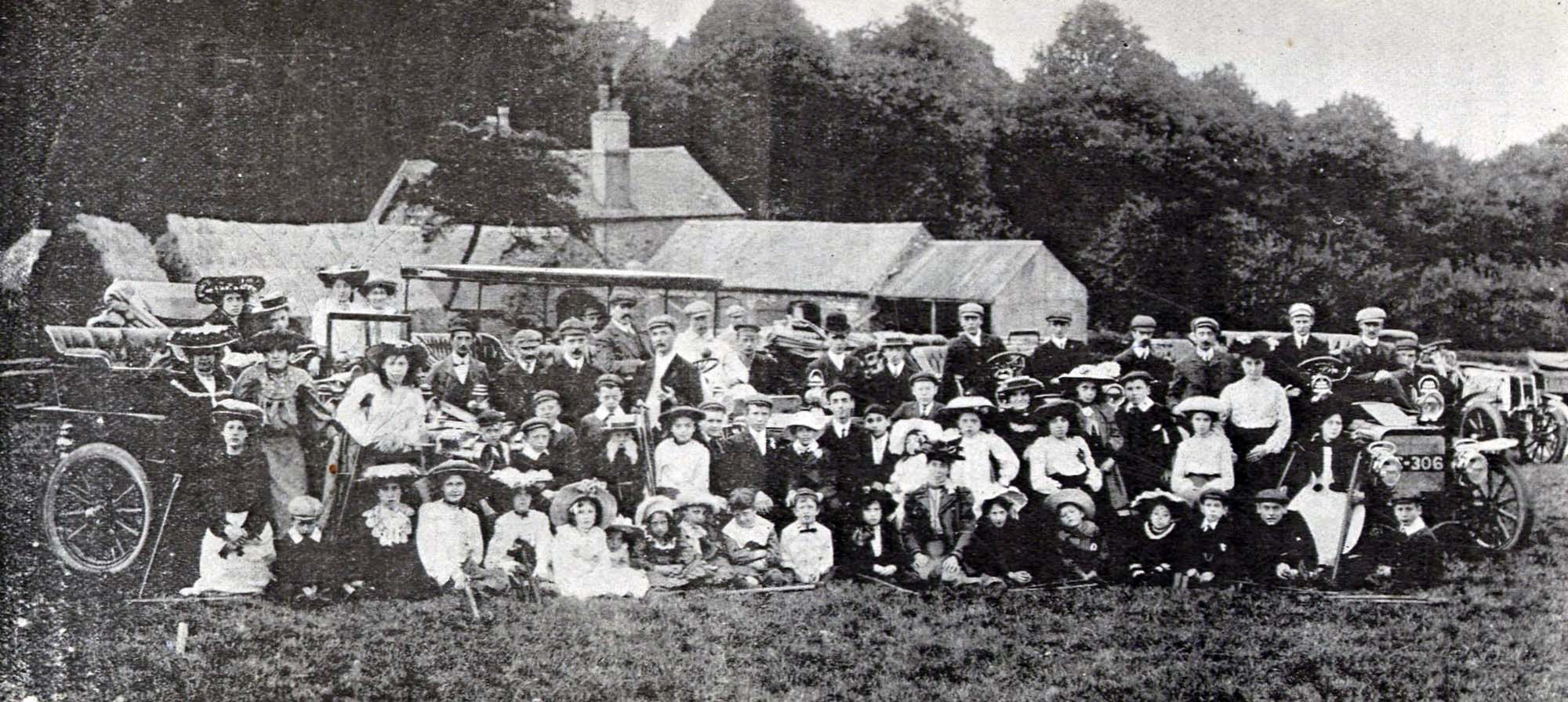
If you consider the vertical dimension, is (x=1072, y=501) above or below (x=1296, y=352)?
below

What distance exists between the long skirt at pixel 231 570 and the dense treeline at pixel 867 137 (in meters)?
1.86

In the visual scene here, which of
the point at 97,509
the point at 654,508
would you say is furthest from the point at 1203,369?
the point at 97,509

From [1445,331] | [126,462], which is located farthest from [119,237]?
[1445,331]

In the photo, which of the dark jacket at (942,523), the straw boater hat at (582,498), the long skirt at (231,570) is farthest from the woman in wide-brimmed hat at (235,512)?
the dark jacket at (942,523)

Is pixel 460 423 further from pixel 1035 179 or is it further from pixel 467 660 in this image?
pixel 1035 179

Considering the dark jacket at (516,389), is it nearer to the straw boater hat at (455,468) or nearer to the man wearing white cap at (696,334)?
the straw boater hat at (455,468)

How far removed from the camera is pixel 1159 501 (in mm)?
7023

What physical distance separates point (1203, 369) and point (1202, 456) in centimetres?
51

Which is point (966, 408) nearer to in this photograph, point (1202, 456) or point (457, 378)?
point (1202, 456)

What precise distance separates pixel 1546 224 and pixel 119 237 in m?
8.63

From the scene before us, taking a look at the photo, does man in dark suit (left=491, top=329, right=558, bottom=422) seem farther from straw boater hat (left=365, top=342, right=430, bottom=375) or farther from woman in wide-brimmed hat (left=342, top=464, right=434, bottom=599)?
woman in wide-brimmed hat (left=342, top=464, right=434, bottom=599)

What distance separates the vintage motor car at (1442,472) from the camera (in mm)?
7180

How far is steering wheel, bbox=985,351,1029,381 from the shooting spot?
708 centimetres

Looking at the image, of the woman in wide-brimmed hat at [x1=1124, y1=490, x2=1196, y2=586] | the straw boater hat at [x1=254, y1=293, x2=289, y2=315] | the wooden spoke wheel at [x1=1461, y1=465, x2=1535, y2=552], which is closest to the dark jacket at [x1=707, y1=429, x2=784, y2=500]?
the woman in wide-brimmed hat at [x1=1124, y1=490, x2=1196, y2=586]
